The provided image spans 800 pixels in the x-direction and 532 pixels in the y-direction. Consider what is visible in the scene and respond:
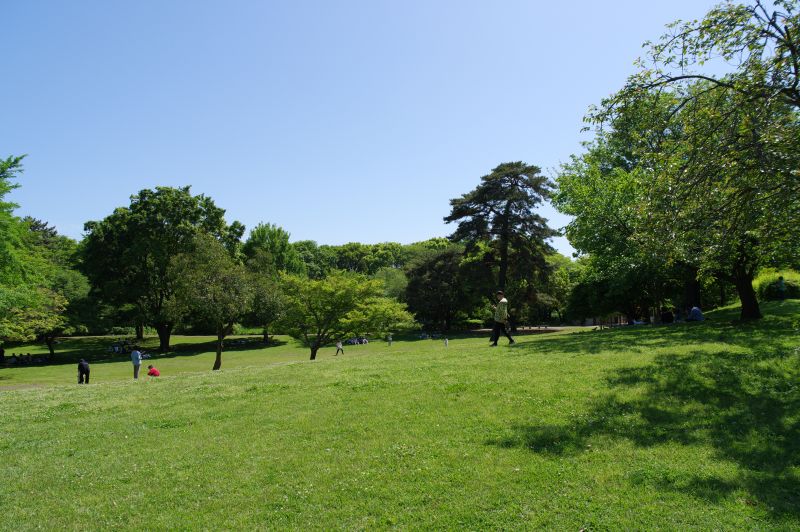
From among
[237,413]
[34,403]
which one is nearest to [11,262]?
[34,403]

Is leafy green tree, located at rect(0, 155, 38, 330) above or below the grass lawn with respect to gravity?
above

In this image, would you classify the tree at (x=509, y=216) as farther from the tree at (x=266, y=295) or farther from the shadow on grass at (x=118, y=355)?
the shadow on grass at (x=118, y=355)

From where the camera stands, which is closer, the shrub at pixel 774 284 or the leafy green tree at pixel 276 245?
the shrub at pixel 774 284

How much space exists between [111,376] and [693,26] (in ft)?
122

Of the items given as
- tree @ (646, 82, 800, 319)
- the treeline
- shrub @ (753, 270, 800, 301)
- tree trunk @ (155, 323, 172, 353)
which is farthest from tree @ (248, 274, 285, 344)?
shrub @ (753, 270, 800, 301)

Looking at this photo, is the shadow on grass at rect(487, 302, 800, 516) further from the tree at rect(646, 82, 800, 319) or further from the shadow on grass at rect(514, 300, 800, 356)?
the tree at rect(646, 82, 800, 319)

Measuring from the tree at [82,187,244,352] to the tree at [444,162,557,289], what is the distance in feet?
93.0

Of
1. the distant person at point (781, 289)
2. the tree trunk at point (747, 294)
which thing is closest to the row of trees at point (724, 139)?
the tree trunk at point (747, 294)

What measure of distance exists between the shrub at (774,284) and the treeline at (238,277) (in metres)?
14.0

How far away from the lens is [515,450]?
6711mm

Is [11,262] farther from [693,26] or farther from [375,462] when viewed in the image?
[693,26]

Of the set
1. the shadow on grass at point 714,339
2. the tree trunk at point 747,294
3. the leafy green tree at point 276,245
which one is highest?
the leafy green tree at point 276,245

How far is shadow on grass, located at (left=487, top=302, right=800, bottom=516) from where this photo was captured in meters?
5.45

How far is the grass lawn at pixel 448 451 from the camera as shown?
5.26 meters
